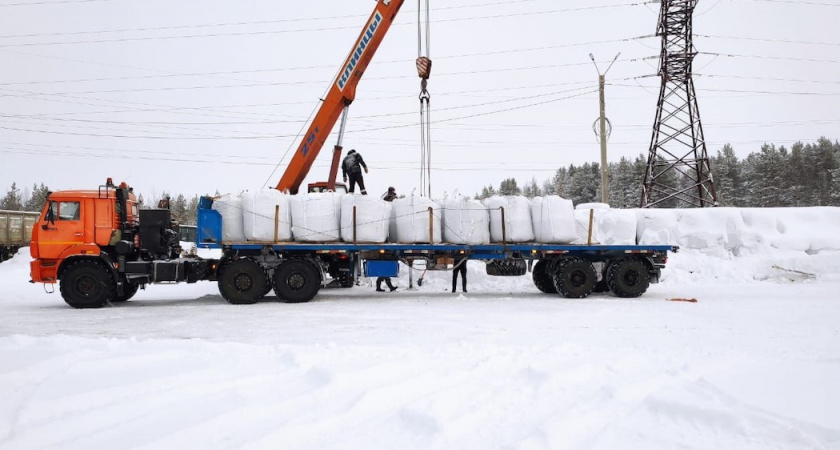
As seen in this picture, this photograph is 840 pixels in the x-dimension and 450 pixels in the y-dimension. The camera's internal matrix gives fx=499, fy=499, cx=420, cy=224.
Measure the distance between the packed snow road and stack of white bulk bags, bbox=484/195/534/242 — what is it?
3772 millimetres

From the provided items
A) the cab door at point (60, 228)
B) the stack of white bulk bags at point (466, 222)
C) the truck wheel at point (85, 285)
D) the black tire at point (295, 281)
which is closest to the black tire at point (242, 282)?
the black tire at point (295, 281)

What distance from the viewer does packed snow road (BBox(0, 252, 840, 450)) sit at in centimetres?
335

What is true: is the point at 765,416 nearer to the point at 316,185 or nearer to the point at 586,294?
the point at 586,294

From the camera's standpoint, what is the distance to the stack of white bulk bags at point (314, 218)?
38.1 ft

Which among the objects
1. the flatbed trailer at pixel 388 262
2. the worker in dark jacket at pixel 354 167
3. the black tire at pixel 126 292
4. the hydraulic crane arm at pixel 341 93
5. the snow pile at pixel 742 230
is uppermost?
the hydraulic crane arm at pixel 341 93

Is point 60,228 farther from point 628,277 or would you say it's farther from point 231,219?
point 628,277

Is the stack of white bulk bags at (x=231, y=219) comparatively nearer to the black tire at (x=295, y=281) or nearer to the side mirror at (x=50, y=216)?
the black tire at (x=295, y=281)

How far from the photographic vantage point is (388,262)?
39.7 feet

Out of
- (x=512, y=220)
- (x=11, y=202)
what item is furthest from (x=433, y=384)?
(x=11, y=202)

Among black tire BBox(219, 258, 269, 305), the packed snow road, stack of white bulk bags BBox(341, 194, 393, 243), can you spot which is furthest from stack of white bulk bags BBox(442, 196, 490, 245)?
black tire BBox(219, 258, 269, 305)

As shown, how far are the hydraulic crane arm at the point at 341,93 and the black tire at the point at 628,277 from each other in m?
8.00

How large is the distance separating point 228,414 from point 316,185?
40.5ft

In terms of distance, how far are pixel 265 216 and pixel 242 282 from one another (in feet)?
5.28

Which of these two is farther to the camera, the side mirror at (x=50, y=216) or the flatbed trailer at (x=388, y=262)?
the flatbed trailer at (x=388, y=262)
